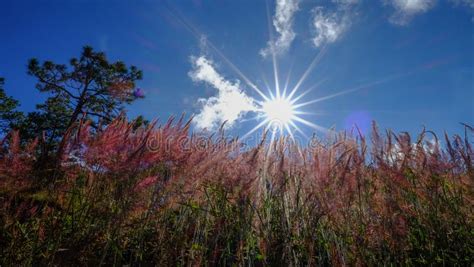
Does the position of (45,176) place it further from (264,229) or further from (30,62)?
(30,62)

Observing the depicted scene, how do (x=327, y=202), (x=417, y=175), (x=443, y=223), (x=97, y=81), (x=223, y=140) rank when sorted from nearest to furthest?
(x=327, y=202), (x=443, y=223), (x=417, y=175), (x=223, y=140), (x=97, y=81)

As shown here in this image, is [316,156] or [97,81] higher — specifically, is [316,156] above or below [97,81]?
below

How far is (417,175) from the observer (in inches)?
105

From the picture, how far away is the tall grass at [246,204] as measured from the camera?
7.30 ft

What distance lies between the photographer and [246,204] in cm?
240

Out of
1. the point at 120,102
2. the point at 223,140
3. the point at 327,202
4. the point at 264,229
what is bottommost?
the point at 264,229

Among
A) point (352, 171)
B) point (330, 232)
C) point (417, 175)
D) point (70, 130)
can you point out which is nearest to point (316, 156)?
point (352, 171)

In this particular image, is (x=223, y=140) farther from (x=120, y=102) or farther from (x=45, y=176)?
(x=120, y=102)

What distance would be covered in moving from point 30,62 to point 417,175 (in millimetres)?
16634

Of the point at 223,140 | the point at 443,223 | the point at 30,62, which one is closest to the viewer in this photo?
the point at 443,223

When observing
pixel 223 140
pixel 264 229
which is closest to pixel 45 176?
pixel 223 140

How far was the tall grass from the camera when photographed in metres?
2.23

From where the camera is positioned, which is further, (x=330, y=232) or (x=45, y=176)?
(x=45, y=176)

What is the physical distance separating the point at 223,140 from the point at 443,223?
2032 millimetres
